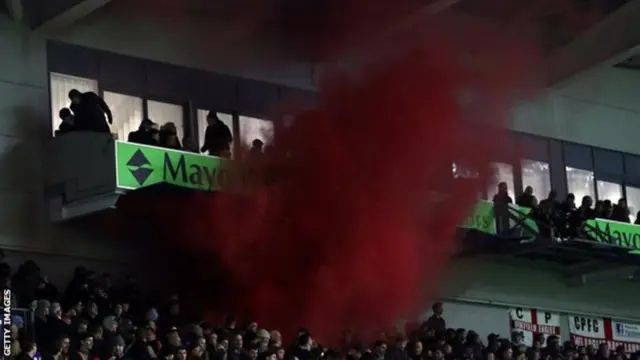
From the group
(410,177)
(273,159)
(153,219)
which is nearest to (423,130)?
(410,177)

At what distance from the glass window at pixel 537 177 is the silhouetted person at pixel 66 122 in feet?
36.3

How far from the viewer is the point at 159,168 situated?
2022 centimetres

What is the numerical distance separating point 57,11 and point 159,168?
341 cm

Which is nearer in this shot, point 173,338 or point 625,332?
point 173,338

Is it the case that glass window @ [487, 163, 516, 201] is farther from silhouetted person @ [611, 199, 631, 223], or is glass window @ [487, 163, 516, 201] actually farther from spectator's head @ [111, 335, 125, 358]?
spectator's head @ [111, 335, 125, 358]

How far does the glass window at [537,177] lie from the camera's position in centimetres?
2861

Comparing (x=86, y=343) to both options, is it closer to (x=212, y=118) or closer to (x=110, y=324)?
(x=110, y=324)

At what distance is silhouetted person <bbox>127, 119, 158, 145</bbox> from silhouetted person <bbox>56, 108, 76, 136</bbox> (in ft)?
3.01

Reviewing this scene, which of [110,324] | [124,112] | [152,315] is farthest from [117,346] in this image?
[124,112]

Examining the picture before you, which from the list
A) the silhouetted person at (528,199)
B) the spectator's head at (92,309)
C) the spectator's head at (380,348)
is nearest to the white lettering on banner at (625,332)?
the silhouetted person at (528,199)

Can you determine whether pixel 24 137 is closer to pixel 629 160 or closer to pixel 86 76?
pixel 86 76

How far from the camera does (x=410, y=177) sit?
2350cm

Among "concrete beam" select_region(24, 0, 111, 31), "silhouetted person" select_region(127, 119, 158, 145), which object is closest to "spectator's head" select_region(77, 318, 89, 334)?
"silhouetted person" select_region(127, 119, 158, 145)

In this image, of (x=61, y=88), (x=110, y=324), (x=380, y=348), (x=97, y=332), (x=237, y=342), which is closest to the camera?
(x=97, y=332)
